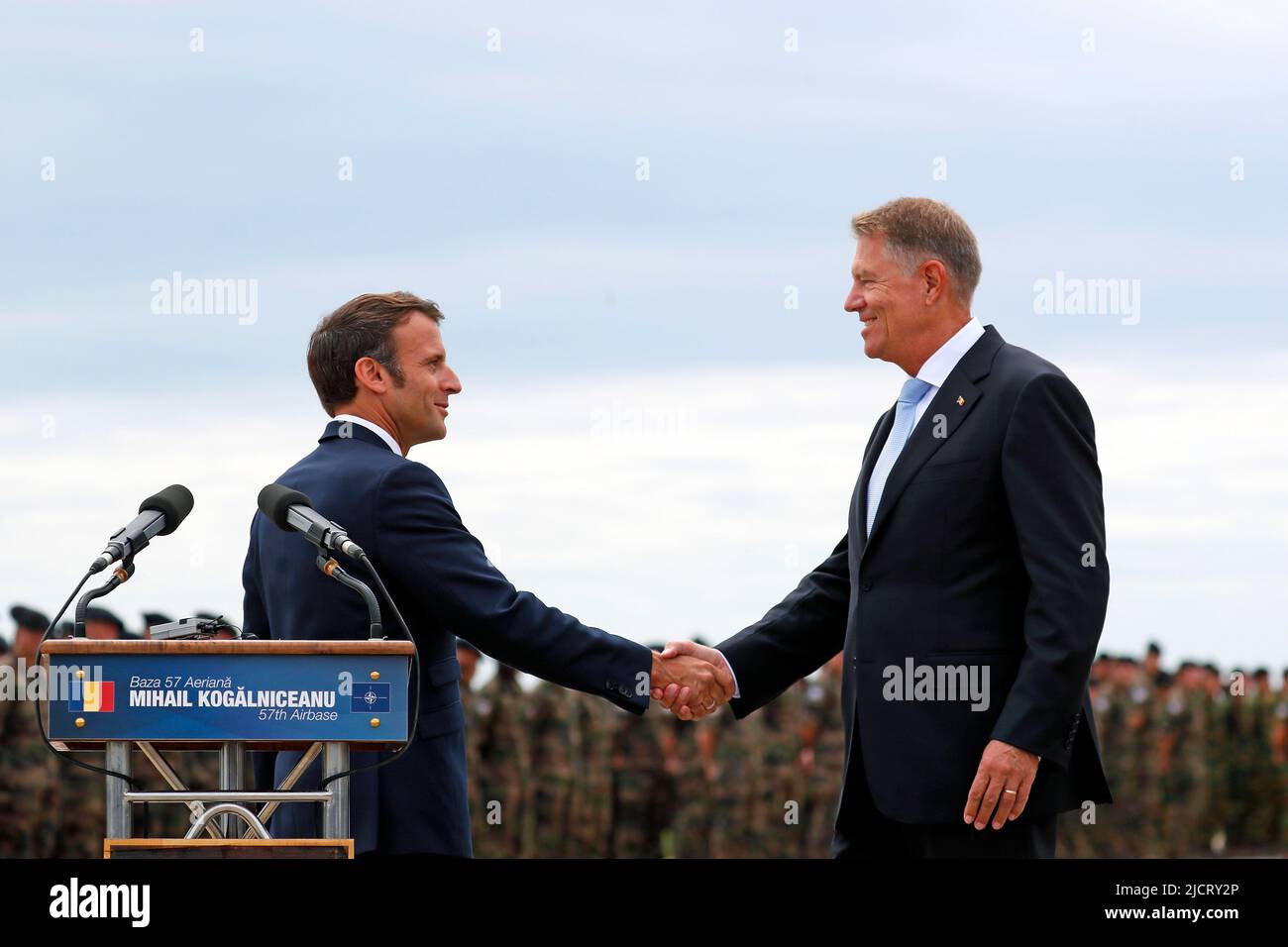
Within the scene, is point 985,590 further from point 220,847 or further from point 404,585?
point 220,847

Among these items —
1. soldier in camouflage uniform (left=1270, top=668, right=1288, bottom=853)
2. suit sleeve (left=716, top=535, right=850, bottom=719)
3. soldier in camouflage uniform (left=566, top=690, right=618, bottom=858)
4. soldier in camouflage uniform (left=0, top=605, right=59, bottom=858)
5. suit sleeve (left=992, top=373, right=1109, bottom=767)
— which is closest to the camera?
suit sleeve (left=992, top=373, right=1109, bottom=767)

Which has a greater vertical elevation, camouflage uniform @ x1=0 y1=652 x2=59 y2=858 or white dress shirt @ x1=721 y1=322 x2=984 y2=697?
white dress shirt @ x1=721 y1=322 x2=984 y2=697

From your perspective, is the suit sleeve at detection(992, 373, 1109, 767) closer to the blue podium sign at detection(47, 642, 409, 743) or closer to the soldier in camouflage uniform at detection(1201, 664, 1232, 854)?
the blue podium sign at detection(47, 642, 409, 743)

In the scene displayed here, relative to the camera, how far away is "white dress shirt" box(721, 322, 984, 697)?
479 centimetres

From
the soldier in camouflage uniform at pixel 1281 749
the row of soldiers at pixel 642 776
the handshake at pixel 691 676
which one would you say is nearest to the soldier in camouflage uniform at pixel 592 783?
the row of soldiers at pixel 642 776

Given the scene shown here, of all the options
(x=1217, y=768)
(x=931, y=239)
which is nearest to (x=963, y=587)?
(x=931, y=239)

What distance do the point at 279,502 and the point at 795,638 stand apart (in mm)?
2234

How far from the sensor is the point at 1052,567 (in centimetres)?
426

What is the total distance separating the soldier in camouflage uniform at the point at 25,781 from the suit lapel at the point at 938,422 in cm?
872

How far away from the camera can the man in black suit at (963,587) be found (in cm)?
427

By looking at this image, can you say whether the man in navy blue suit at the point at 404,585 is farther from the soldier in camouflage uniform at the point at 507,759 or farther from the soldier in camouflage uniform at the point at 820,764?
the soldier in camouflage uniform at the point at 820,764

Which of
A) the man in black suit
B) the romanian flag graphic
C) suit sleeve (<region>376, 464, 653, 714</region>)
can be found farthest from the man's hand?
the romanian flag graphic

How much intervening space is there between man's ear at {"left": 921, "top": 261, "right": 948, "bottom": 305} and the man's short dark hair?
56.7 inches
